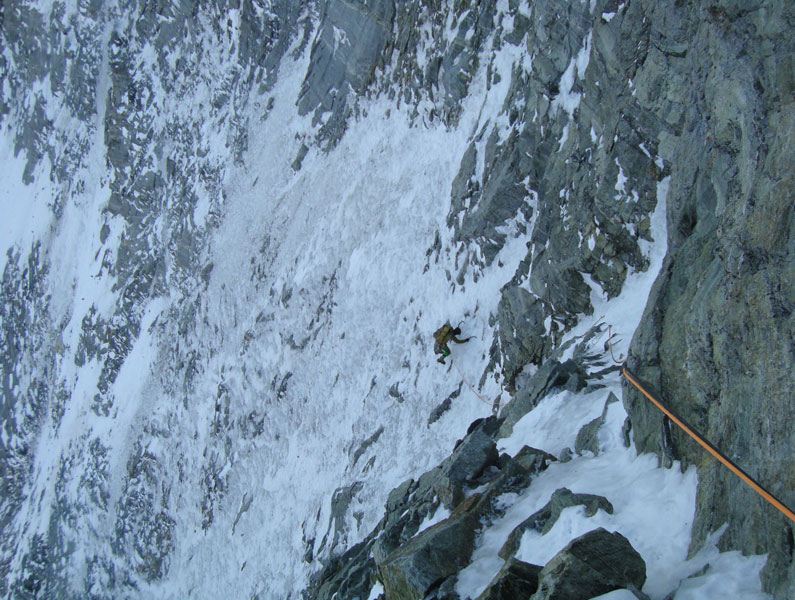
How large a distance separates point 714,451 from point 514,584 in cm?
187

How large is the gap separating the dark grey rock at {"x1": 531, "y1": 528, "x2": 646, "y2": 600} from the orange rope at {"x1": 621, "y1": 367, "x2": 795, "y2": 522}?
0.98m

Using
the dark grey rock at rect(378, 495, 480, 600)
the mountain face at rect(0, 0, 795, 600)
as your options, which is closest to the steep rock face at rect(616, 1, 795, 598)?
the mountain face at rect(0, 0, 795, 600)

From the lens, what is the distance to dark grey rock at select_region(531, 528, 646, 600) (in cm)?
452

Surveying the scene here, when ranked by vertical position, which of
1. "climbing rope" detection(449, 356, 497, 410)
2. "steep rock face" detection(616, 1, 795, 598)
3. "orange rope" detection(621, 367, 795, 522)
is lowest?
"climbing rope" detection(449, 356, 497, 410)

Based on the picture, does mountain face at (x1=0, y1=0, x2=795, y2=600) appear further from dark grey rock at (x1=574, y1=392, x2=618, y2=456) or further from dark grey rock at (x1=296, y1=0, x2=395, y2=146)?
dark grey rock at (x1=296, y1=0, x2=395, y2=146)

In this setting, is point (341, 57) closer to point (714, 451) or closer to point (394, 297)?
point (394, 297)

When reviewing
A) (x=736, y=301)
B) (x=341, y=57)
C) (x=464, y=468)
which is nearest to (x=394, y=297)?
(x=464, y=468)

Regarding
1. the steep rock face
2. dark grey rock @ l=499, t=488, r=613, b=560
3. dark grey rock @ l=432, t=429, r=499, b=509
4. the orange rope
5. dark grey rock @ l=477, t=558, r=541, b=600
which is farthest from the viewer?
dark grey rock @ l=432, t=429, r=499, b=509

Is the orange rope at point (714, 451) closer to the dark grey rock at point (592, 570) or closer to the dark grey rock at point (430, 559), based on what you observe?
the dark grey rock at point (592, 570)

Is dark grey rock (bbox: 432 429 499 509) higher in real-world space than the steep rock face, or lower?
lower

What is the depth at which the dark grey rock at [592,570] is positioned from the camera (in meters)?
4.52

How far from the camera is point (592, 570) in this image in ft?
15.0

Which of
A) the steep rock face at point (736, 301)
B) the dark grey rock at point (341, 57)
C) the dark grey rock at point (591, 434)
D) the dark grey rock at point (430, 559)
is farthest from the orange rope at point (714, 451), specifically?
the dark grey rock at point (341, 57)

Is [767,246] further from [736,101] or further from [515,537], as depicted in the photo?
[515,537]
